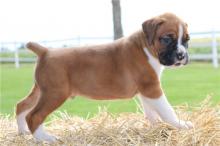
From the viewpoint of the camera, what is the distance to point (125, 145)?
244 centimetres

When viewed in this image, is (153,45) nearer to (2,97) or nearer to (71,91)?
(71,91)

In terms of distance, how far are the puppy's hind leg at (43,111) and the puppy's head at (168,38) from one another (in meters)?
0.52

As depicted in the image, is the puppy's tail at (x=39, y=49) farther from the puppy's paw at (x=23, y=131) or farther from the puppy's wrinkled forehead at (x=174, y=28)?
the puppy's wrinkled forehead at (x=174, y=28)

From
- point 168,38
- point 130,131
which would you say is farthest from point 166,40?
point 130,131

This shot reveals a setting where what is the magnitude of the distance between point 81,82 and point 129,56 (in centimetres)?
28

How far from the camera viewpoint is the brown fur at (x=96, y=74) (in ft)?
8.41

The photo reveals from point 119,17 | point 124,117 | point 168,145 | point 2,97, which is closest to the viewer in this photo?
point 168,145

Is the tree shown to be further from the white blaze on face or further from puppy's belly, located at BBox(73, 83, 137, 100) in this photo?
the white blaze on face

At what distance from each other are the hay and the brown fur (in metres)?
0.17

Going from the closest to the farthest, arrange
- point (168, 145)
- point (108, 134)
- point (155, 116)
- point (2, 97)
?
point (168, 145)
point (108, 134)
point (155, 116)
point (2, 97)

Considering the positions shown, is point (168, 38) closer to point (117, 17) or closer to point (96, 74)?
point (96, 74)

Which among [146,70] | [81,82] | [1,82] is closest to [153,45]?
[146,70]

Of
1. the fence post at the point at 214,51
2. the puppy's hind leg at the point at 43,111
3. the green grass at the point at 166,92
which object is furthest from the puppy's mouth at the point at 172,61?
the fence post at the point at 214,51

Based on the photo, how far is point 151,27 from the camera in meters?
2.49
